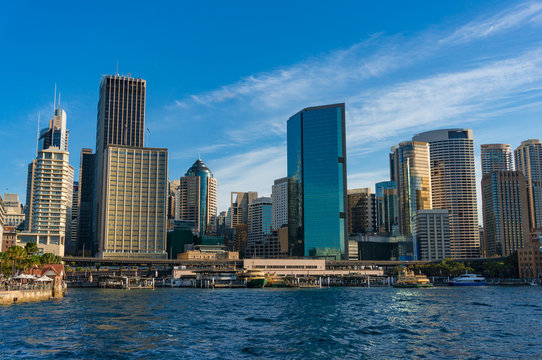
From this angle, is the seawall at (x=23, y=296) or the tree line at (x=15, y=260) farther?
the tree line at (x=15, y=260)

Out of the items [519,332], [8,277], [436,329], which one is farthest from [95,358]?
[8,277]

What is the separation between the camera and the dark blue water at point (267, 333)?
56.6 meters

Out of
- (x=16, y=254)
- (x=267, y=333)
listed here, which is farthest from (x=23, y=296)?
(x=267, y=333)

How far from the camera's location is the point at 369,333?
237ft

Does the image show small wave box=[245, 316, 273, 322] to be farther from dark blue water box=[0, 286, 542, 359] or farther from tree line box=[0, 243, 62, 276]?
tree line box=[0, 243, 62, 276]

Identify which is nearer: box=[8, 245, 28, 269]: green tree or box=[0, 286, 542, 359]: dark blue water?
box=[0, 286, 542, 359]: dark blue water

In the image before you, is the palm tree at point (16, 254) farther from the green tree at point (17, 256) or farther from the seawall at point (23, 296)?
the seawall at point (23, 296)

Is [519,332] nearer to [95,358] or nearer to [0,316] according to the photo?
→ [95,358]

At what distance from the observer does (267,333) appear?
7200 centimetres

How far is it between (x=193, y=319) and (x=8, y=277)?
82690 millimetres

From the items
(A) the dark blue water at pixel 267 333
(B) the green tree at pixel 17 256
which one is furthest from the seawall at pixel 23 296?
(B) the green tree at pixel 17 256

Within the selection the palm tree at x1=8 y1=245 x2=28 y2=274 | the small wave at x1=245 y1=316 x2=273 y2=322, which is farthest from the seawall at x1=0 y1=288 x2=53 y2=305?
the small wave at x1=245 y1=316 x2=273 y2=322

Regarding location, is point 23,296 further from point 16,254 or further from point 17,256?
point 16,254

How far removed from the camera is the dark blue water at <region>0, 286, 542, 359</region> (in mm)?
56594
